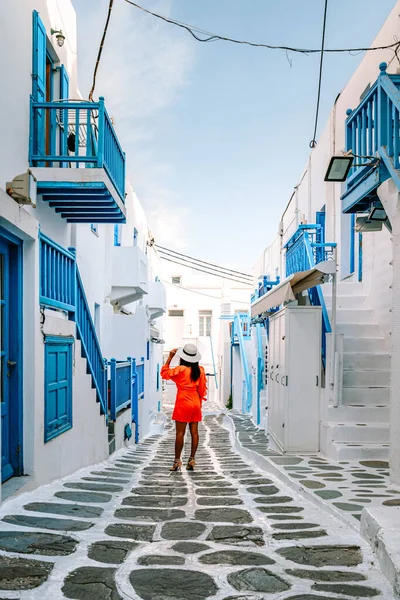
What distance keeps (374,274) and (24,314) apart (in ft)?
20.7

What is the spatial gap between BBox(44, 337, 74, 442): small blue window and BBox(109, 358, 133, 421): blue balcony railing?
321cm

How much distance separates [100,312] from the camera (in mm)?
13352

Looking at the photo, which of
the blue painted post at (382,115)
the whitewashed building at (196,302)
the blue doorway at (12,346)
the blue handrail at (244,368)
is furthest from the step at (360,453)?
the whitewashed building at (196,302)

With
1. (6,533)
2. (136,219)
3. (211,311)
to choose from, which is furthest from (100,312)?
(211,311)

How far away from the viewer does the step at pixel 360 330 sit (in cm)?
915

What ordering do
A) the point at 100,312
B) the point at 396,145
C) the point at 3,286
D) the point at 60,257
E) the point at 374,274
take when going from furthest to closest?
the point at 100,312
the point at 374,274
the point at 60,257
the point at 396,145
the point at 3,286

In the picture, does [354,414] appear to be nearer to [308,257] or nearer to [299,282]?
[299,282]

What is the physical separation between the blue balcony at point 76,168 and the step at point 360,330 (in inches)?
151

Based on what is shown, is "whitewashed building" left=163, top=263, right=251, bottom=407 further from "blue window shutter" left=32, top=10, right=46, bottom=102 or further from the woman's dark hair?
"blue window shutter" left=32, top=10, right=46, bottom=102

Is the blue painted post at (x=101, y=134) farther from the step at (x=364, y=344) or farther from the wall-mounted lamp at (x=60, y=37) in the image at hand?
the step at (x=364, y=344)

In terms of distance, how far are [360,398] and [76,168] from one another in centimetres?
480

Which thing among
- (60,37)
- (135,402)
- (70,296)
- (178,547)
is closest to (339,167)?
(70,296)

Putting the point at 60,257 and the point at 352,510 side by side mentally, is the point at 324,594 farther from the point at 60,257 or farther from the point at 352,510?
the point at 60,257

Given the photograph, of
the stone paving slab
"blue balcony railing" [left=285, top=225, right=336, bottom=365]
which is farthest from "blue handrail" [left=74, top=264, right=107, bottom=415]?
"blue balcony railing" [left=285, top=225, right=336, bottom=365]
